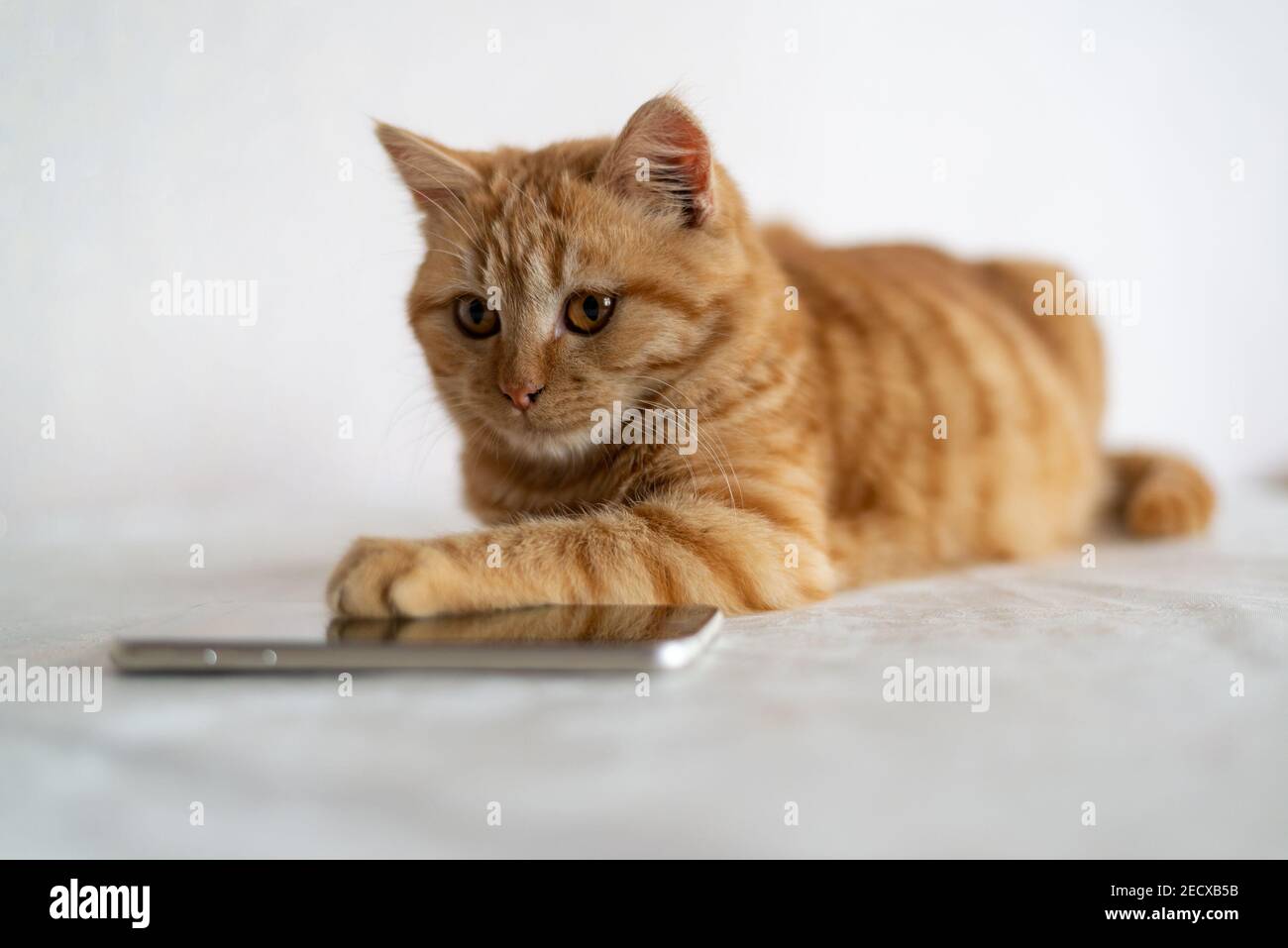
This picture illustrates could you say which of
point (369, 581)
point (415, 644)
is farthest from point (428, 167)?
point (415, 644)

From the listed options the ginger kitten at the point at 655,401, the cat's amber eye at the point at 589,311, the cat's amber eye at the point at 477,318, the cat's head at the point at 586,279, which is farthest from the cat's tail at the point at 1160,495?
the cat's amber eye at the point at 477,318

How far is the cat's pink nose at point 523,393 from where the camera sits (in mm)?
1722

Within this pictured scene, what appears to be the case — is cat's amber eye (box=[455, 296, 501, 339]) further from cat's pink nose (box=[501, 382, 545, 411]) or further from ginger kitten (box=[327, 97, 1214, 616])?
cat's pink nose (box=[501, 382, 545, 411])

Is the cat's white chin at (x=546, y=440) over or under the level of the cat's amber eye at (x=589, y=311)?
under

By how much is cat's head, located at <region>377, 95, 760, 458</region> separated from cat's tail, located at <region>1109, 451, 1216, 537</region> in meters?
1.38

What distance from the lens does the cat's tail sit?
8.55 feet

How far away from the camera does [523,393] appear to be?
1727mm

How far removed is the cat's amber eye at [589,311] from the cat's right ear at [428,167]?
0.34 meters

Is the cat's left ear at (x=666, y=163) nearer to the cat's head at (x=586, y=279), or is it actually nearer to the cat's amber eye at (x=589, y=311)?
the cat's head at (x=586, y=279)

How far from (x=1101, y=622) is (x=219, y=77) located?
9.49 feet

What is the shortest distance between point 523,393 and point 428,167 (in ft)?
1.84

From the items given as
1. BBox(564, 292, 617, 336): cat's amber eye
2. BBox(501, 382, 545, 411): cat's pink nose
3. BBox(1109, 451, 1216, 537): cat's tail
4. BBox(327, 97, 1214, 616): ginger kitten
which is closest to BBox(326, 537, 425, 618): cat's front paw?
BBox(327, 97, 1214, 616): ginger kitten

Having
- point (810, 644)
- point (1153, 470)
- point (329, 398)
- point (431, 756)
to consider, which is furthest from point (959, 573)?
point (329, 398)

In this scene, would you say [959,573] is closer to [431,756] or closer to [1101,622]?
[1101,622]
